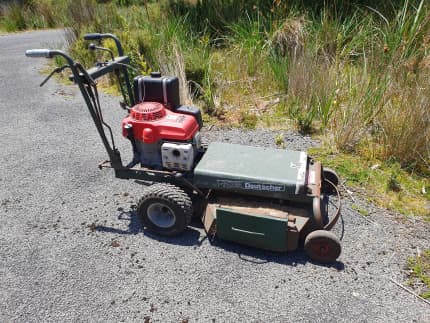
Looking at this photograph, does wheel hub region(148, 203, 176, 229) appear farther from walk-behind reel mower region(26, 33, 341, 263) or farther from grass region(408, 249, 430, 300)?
grass region(408, 249, 430, 300)

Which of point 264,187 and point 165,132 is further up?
point 165,132

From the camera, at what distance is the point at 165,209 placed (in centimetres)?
309

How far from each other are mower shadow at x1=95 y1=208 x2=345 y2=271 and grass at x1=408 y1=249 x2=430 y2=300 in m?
0.50

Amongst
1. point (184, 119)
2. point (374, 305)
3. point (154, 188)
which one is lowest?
point (374, 305)

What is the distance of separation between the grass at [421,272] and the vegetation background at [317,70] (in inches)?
21.4

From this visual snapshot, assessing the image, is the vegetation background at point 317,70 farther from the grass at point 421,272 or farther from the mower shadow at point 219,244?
the mower shadow at point 219,244

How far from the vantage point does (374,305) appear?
2.43 metres

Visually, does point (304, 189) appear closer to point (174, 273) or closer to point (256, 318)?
point (256, 318)

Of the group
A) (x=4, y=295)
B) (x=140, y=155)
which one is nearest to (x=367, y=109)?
(x=140, y=155)

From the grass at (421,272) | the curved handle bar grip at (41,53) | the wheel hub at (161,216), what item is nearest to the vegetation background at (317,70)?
the grass at (421,272)

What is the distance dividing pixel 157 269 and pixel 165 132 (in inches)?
43.3

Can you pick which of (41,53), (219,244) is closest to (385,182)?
(219,244)

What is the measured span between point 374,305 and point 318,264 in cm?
47

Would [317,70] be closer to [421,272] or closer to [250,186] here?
[250,186]
